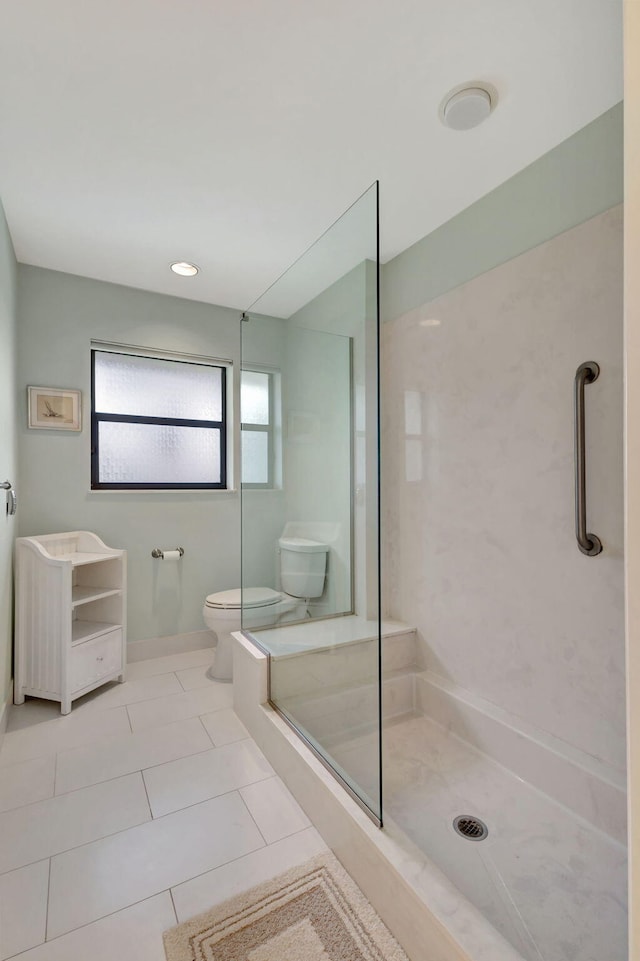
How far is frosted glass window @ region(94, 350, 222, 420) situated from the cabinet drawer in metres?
1.37

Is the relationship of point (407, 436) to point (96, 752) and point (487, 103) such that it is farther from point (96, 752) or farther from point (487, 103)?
point (96, 752)

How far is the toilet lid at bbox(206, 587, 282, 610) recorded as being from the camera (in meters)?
2.18

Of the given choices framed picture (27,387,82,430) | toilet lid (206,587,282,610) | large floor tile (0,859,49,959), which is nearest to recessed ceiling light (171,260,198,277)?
framed picture (27,387,82,430)

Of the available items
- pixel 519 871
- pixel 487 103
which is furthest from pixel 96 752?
pixel 487 103

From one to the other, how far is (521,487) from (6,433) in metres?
2.24

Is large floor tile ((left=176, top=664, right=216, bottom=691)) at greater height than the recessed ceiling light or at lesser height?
lesser

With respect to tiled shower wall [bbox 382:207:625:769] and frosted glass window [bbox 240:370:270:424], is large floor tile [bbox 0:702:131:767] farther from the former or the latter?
frosted glass window [bbox 240:370:270:424]

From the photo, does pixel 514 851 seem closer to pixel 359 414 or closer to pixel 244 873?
pixel 244 873

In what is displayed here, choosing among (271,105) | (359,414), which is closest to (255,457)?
(359,414)

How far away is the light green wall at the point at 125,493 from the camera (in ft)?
8.11

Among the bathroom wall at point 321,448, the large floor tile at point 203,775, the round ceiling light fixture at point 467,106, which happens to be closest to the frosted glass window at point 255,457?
the bathroom wall at point 321,448

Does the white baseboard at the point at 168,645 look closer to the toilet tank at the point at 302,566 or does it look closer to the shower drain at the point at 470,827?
the toilet tank at the point at 302,566

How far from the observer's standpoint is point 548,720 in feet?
5.16

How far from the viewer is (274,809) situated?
5.02ft
